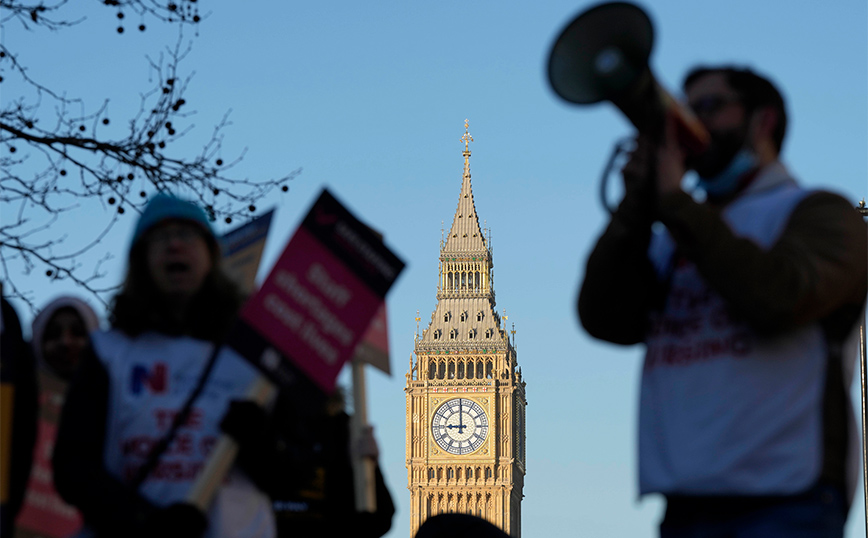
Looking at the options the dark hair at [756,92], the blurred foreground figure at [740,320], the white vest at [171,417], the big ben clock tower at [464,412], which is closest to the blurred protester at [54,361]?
the white vest at [171,417]

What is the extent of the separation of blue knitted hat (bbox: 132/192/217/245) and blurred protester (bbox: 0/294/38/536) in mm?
657

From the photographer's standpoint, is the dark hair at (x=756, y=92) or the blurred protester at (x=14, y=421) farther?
the blurred protester at (x=14, y=421)

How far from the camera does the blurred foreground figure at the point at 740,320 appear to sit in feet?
10.5

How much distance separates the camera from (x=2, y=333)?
4.50 metres

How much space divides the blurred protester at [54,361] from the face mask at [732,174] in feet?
8.45

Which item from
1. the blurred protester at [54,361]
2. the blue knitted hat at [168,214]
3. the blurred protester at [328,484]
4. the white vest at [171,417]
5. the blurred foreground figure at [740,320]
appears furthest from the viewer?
the blurred protester at [54,361]

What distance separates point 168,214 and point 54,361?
1536mm

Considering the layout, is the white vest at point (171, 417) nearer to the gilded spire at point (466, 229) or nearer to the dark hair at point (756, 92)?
the dark hair at point (756, 92)

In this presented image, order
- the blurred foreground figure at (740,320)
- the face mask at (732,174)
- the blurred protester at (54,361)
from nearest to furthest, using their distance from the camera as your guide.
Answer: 1. the blurred foreground figure at (740,320)
2. the face mask at (732,174)
3. the blurred protester at (54,361)

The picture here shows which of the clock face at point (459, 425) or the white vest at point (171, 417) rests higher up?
the clock face at point (459, 425)

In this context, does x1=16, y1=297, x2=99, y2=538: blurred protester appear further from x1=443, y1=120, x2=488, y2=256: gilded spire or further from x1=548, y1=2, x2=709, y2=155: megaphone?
x1=443, y1=120, x2=488, y2=256: gilded spire

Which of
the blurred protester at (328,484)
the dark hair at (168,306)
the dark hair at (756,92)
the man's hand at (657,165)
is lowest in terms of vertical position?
the blurred protester at (328,484)

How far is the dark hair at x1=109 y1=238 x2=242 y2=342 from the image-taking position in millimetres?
3961

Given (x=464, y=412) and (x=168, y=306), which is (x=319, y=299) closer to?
(x=168, y=306)
